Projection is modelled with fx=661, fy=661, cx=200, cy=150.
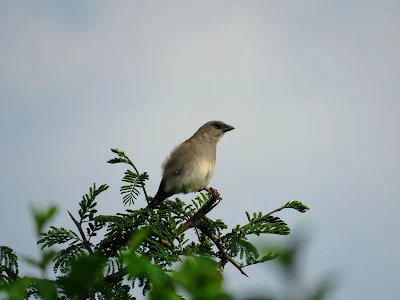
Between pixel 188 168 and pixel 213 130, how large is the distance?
1.47m

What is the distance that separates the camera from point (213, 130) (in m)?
8.60

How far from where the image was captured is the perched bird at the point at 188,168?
707cm

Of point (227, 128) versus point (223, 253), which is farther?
point (227, 128)

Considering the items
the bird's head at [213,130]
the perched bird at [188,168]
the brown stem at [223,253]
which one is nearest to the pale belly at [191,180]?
the perched bird at [188,168]

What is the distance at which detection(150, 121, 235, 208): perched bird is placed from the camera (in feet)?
23.2

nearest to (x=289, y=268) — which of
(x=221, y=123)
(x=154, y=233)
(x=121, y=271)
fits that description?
(x=121, y=271)

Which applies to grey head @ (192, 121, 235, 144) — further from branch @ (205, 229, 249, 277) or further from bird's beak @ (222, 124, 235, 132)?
branch @ (205, 229, 249, 277)

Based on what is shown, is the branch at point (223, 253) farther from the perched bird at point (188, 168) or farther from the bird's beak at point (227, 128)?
the bird's beak at point (227, 128)

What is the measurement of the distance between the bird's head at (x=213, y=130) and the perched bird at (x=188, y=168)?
0.17 meters

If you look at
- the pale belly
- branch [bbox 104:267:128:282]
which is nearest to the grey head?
the pale belly

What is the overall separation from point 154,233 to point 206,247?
0.45m

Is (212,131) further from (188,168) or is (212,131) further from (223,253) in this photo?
(223,253)

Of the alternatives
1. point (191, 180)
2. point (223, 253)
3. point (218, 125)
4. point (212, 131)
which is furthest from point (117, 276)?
point (218, 125)

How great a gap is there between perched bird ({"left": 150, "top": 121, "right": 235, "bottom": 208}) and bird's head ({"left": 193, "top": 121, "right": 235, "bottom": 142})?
17cm
